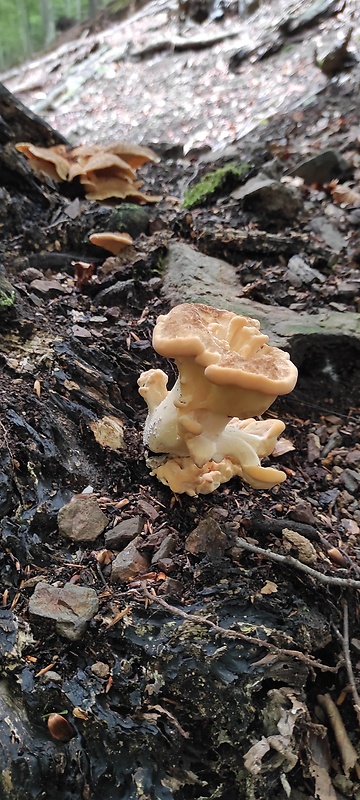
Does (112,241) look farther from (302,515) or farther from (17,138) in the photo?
(302,515)

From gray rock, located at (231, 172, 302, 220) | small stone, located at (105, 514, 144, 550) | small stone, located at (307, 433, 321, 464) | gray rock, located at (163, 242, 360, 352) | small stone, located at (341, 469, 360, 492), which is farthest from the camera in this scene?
gray rock, located at (231, 172, 302, 220)

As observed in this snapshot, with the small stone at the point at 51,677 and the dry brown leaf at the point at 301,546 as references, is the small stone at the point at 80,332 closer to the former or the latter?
the dry brown leaf at the point at 301,546

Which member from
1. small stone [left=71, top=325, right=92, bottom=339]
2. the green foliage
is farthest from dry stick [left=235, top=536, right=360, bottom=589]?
the green foliage

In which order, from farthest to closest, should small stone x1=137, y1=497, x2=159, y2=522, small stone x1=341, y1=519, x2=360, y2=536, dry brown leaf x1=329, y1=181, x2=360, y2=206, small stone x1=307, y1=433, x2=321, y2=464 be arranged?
dry brown leaf x1=329, y1=181, x2=360, y2=206
small stone x1=307, y1=433, x2=321, y2=464
small stone x1=341, y1=519, x2=360, y2=536
small stone x1=137, y1=497, x2=159, y2=522

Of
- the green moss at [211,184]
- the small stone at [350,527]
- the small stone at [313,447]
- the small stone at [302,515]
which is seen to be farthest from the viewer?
the green moss at [211,184]

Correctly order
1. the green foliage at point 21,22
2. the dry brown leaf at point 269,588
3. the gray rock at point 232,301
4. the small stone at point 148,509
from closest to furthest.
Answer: the dry brown leaf at point 269,588
the small stone at point 148,509
the gray rock at point 232,301
the green foliage at point 21,22

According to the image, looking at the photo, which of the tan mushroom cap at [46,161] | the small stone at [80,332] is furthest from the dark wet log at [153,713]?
the tan mushroom cap at [46,161]

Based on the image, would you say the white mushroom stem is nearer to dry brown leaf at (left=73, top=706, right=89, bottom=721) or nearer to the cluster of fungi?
dry brown leaf at (left=73, top=706, right=89, bottom=721)
